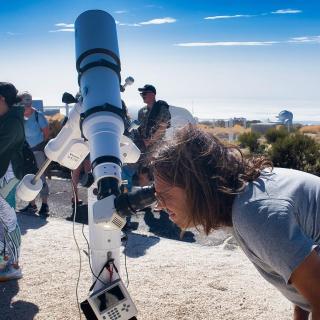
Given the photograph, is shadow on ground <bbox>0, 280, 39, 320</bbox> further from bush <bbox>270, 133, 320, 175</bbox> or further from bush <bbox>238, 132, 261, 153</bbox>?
bush <bbox>238, 132, 261, 153</bbox>

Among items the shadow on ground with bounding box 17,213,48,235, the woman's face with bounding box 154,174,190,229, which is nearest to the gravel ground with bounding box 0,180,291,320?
the shadow on ground with bounding box 17,213,48,235

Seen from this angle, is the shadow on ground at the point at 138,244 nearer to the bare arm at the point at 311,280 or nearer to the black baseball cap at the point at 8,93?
the black baseball cap at the point at 8,93

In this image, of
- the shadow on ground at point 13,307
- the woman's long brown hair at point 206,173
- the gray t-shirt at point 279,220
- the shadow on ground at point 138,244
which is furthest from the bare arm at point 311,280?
the shadow on ground at point 138,244

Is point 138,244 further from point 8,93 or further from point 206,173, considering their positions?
point 206,173

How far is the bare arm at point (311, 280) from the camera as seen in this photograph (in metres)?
1.30

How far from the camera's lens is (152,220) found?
19.3ft

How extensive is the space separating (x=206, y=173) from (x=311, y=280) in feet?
1.60

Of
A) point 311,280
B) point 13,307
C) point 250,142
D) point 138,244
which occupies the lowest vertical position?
point 250,142

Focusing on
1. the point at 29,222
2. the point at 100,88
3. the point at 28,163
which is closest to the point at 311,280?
the point at 100,88

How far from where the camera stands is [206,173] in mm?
1613

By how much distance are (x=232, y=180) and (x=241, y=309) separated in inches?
73.8

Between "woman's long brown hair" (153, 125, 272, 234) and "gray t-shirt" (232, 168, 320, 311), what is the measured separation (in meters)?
0.07

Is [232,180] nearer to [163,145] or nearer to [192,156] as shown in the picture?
[192,156]

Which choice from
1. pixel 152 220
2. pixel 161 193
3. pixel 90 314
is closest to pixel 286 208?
pixel 161 193
